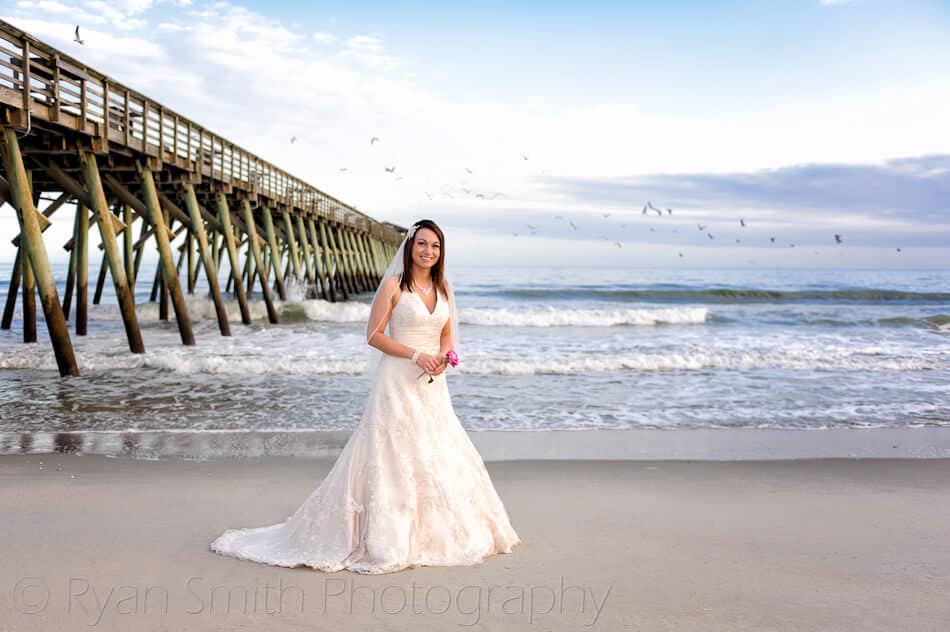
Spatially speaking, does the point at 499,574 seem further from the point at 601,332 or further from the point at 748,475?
the point at 601,332

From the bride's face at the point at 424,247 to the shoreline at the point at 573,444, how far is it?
2.75 metres

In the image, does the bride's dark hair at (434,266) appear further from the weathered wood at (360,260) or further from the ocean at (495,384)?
the weathered wood at (360,260)

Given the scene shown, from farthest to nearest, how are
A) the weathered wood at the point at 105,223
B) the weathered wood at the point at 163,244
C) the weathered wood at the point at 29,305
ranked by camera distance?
the weathered wood at the point at 29,305
the weathered wood at the point at 163,244
the weathered wood at the point at 105,223

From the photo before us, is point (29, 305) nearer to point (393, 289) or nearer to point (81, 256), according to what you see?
point (81, 256)

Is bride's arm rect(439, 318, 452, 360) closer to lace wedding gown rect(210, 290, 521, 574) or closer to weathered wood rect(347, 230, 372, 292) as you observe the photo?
lace wedding gown rect(210, 290, 521, 574)

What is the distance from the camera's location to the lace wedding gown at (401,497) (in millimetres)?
3381

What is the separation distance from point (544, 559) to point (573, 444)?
10.2ft

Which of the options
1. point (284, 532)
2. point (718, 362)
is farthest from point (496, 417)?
point (718, 362)

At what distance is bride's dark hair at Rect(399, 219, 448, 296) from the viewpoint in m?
3.60

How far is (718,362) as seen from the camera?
40.0ft

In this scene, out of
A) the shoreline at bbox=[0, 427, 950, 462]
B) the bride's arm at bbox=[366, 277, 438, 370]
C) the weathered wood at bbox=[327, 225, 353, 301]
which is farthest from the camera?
the weathered wood at bbox=[327, 225, 353, 301]

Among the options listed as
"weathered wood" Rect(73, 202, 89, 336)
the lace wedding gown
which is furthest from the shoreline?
"weathered wood" Rect(73, 202, 89, 336)

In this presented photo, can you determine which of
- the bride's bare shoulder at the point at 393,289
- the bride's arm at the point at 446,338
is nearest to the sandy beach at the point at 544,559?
the bride's arm at the point at 446,338

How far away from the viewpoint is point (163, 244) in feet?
44.3
